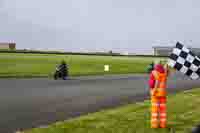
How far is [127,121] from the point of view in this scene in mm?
9820

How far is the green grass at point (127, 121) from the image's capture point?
28.3 ft

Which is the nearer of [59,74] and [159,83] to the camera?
[159,83]

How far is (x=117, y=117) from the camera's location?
10.5 m

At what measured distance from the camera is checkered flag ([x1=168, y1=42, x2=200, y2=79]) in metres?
8.29

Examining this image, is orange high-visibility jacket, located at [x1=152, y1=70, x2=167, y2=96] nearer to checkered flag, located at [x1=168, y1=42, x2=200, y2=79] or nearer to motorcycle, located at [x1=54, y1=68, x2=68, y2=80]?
checkered flag, located at [x1=168, y1=42, x2=200, y2=79]

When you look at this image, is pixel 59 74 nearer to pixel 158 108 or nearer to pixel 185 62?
pixel 158 108

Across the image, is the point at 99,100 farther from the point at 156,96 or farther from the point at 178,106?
the point at 156,96

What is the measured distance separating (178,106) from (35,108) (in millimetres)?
4595

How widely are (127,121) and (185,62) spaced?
2.38m

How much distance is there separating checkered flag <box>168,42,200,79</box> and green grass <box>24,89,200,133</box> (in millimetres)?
1293

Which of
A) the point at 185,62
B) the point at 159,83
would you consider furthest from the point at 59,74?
the point at 185,62

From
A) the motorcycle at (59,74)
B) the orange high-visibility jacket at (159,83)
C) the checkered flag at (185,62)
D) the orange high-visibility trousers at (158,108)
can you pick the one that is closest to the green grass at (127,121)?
the orange high-visibility trousers at (158,108)

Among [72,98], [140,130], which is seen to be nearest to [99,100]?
[72,98]

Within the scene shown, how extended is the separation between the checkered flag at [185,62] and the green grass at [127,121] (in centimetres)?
129
